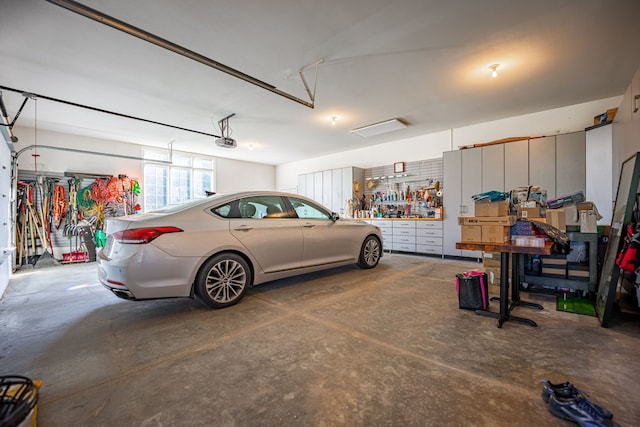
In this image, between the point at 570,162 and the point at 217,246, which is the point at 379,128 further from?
the point at 217,246

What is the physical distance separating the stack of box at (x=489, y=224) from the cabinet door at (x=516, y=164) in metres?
3.45

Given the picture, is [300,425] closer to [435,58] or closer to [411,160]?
[435,58]

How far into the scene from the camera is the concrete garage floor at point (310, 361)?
1.37m

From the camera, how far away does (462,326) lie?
2385mm

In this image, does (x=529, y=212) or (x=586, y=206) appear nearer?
(x=529, y=212)

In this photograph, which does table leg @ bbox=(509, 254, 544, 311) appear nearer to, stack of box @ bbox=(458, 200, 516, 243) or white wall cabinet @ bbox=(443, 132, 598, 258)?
stack of box @ bbox=(458, 200, 516, 243)

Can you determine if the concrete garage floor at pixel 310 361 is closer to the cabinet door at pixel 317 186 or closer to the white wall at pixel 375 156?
the white wall at pixel 375 156

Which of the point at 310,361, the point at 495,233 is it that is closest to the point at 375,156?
the point at 495,233

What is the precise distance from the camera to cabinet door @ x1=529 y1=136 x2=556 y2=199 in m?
4.90

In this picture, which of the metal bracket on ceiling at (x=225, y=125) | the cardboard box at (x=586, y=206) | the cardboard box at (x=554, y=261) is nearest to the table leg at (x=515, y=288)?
the cardboard box at (x=554, y=261)

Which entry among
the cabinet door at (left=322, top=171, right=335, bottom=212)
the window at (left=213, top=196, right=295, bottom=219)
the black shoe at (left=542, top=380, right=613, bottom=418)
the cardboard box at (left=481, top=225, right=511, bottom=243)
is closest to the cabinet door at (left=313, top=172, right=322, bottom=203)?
the cabinet door at (left=322, top=171, right=335, bottom=212)

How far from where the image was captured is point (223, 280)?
2.90 m

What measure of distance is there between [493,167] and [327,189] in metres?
4.61

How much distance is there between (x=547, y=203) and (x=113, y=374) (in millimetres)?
4750
